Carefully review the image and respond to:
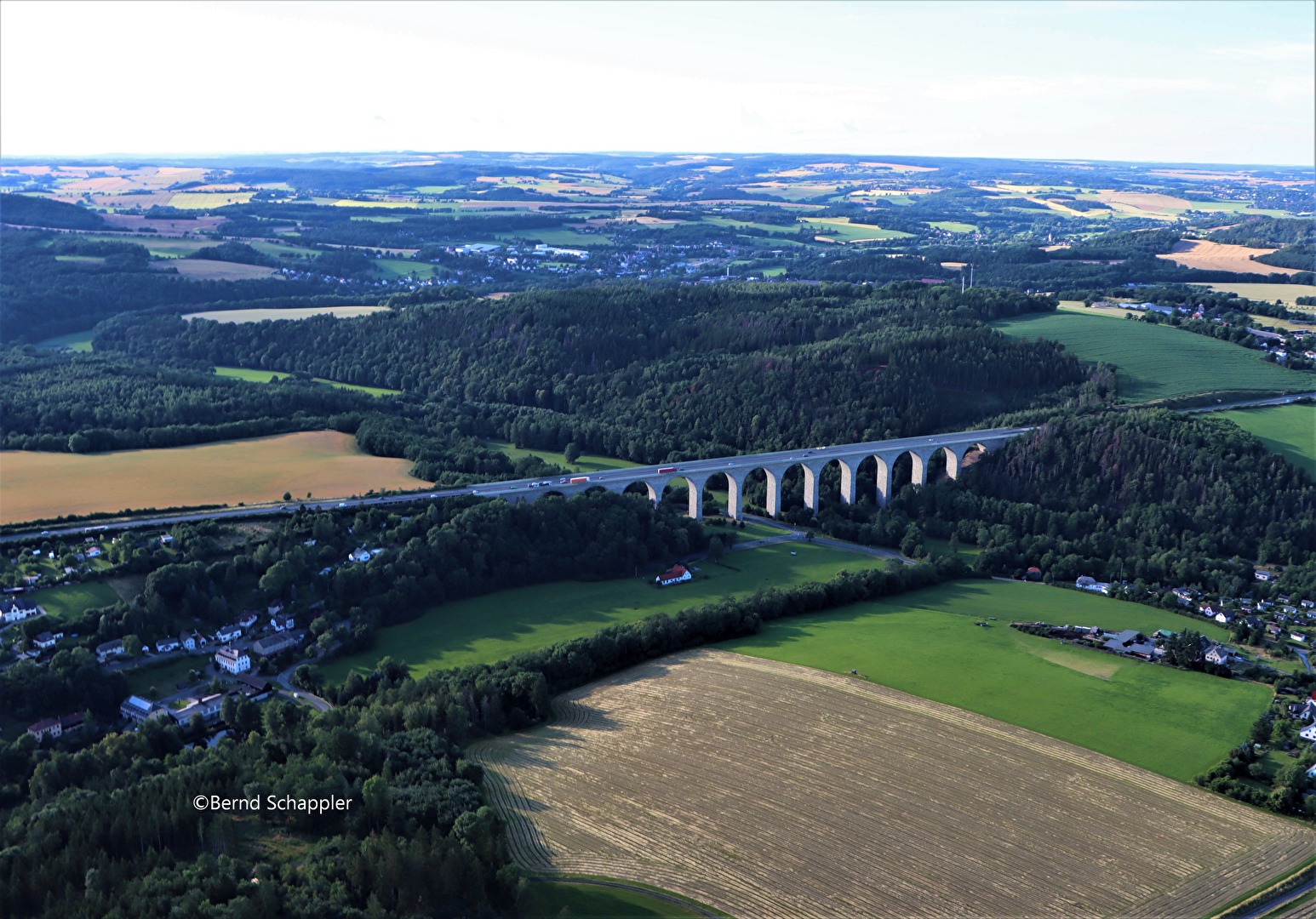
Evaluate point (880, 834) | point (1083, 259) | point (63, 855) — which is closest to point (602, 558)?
point (880, 834)

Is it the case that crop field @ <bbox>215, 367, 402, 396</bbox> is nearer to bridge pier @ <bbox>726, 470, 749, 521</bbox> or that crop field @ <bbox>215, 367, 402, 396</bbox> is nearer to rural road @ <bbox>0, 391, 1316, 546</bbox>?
rural road @ <bbox>0, 391, 1316, 546</bbox>

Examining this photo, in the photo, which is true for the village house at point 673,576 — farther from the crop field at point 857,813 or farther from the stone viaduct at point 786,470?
the crop field at point 857,813

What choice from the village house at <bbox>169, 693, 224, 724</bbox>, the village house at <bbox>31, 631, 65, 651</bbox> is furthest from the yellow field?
the village house at <bbox>169, 693, 224, 724</bbox>

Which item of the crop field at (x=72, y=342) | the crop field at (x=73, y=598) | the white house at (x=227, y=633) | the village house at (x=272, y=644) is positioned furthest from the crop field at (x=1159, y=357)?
the crop field at (x=72, y=342)

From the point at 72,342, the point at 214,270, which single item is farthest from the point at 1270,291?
the point at 72,342

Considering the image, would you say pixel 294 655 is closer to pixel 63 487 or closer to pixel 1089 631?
pixel 63 487

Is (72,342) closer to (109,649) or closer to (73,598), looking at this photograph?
(73,598)

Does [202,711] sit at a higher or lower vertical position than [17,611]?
lower
